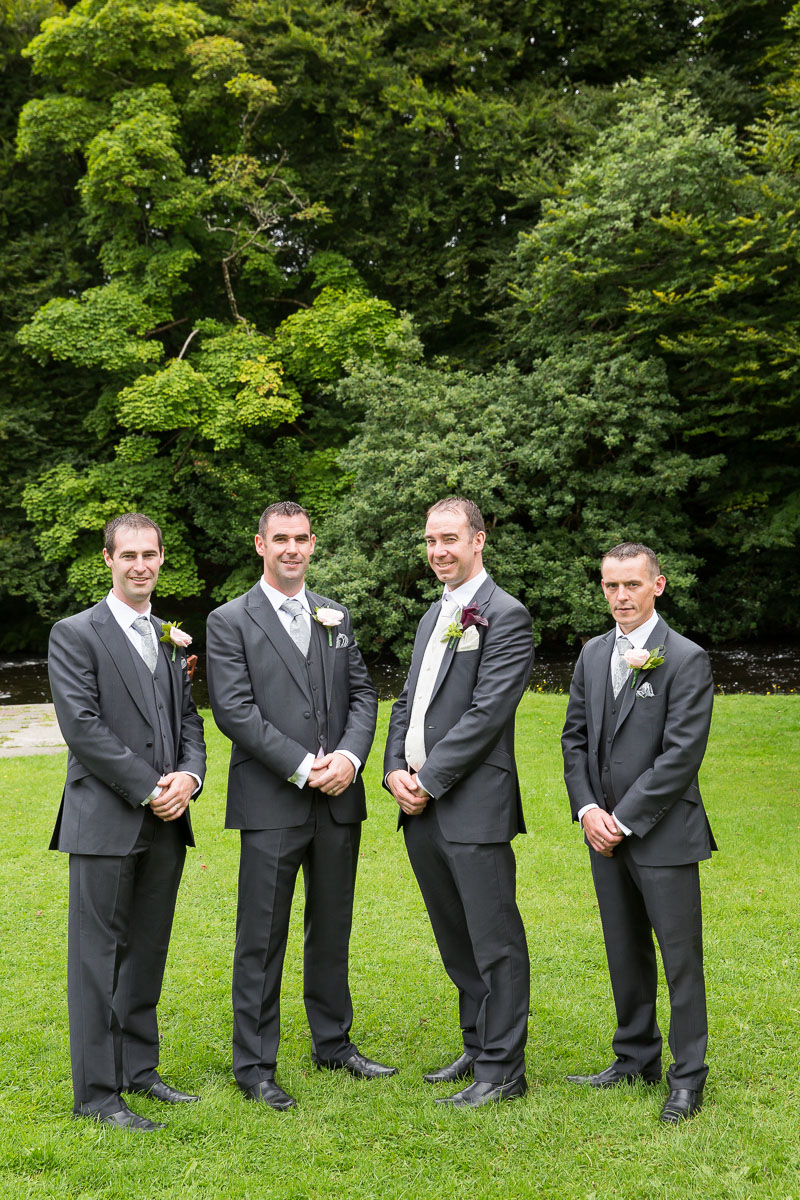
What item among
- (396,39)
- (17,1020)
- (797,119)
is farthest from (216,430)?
(17,1020)

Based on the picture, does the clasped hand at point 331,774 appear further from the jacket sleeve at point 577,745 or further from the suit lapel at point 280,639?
the jacket sleeve at point 577,745


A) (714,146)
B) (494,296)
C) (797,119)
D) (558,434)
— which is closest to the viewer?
(797,119)

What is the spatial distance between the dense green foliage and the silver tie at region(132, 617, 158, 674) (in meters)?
13.7

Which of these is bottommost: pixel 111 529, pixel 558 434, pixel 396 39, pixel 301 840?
pixel 301 840

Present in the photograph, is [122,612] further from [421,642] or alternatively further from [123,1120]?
[123,1120]

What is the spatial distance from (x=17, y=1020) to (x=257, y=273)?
21087 mm

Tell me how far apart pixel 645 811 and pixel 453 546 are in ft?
4.71

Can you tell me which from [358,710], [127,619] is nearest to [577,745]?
[358,710]

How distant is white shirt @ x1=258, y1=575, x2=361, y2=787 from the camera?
4.37 metres

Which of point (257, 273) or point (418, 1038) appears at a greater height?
point (257, 273)

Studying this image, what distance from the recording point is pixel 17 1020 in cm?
514

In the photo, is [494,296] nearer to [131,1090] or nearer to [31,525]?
[31,525]

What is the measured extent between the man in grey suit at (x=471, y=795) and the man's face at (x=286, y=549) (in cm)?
59

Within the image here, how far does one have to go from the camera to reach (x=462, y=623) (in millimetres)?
4480
